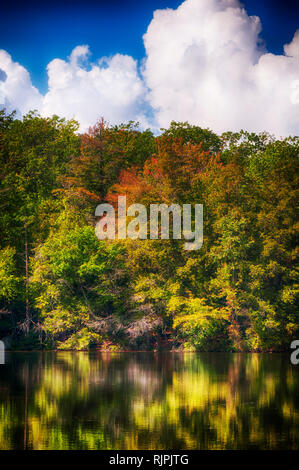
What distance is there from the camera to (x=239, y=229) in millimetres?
41906

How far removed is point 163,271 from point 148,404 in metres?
24.0

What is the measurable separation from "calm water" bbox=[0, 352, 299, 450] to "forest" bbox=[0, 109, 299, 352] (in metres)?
7.23

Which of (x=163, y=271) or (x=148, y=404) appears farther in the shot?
(x=163, y=271)

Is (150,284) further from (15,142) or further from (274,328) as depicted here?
(15,142)

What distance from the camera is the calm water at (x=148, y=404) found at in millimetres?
14641

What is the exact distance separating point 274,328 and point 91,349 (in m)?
12.6

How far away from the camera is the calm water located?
1464 centimetres

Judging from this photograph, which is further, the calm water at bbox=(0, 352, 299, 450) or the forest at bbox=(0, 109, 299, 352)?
the forest at bbox=(0, 109, 299, 352)

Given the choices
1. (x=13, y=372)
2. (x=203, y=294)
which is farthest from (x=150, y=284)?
(x=13, y=372)

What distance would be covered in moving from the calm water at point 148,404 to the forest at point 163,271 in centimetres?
723

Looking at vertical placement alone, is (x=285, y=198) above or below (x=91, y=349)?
above

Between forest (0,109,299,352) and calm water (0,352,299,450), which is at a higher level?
forest (0,109,299,352)

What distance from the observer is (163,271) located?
143 ft

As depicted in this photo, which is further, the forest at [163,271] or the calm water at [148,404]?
the forest at [163,271]
